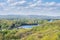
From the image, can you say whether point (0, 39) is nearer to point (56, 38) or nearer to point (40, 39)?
point (40, 39)

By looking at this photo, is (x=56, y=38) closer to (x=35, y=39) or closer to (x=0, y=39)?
(x=35, y=39)

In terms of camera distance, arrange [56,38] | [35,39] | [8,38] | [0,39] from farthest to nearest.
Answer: [8,38] < [0,39] < [35,39] < [56,38]

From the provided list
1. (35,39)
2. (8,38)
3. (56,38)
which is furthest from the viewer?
(8,38)

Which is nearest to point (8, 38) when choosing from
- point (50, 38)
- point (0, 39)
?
point (0, 39)

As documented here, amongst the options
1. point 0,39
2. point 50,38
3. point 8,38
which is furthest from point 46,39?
point 8,38

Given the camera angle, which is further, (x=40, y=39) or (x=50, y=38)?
(x=40, y=39)

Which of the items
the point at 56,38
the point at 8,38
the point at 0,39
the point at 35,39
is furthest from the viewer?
the point at 8,38

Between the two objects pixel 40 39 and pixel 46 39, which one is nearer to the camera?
pixel 46 39
